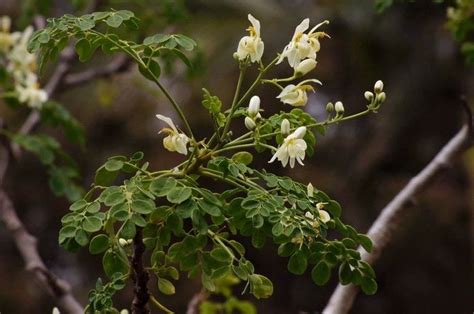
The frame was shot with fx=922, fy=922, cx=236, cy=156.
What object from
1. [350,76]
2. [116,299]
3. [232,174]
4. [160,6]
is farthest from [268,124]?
[350,76]

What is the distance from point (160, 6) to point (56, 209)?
2038mm

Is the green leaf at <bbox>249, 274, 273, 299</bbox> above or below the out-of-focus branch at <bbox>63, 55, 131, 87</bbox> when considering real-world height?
above

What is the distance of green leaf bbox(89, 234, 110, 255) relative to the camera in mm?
885

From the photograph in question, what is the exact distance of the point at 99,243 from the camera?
0.89 meters

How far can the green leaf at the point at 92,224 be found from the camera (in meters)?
0.85

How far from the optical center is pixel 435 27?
12.0 ft

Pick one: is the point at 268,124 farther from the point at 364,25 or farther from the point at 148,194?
the point at 364,25

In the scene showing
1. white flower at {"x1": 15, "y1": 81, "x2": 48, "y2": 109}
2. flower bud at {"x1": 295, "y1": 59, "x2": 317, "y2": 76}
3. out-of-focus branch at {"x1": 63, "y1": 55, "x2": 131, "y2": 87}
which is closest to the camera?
flower bud at {"x1": 295, "y1": 59, "x2": 317, "y2": 76}

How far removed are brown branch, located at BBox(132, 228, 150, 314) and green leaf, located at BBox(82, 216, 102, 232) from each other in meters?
0.04

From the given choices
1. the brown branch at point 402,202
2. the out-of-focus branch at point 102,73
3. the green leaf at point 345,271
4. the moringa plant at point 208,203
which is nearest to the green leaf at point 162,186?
the moringa plant at point 208,203

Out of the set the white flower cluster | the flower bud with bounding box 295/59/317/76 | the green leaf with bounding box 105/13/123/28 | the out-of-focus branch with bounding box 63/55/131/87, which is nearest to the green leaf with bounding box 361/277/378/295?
the flower bud with bounding box 295/59/317/76

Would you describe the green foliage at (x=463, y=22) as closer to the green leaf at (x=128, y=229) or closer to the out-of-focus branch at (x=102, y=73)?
the out-of-focus branch at (x=102, y=73)

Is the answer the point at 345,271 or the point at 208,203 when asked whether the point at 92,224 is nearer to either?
the point at 208,203

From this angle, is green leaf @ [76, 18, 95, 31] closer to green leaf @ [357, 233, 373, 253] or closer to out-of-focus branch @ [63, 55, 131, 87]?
green leaf @ [357, 233, 373, 253]
